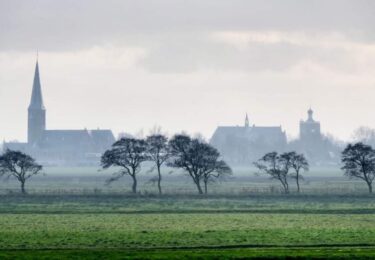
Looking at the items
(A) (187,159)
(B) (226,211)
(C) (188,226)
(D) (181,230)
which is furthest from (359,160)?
(D) (181,230)

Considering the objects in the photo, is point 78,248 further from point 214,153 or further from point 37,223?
point 214,153

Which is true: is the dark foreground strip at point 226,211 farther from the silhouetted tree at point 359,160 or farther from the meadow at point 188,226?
the silhouetted tree at point 359,160

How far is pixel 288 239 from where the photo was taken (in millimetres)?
A: 38312

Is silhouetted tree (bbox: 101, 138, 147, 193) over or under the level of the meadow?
over

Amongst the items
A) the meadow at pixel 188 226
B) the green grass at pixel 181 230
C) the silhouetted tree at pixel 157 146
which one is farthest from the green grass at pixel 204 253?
the silhouetted tree at pixel 157 146

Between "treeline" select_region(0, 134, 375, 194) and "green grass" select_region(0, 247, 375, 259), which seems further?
"treeline" select_region(0, 134, 375, 194)

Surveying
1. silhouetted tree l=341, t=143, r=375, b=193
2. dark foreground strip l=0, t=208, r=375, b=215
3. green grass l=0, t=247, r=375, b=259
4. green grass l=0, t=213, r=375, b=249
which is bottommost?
green grass l=0, t=247, r=375, b=259

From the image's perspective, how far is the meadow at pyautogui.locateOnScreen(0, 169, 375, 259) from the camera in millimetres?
33906

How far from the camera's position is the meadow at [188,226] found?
1335 inches

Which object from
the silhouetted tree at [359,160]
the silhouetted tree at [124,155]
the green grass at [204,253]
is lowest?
the green grass at [204,253]

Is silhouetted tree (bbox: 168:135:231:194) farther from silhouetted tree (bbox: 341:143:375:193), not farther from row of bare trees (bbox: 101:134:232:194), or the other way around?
silhouetted tree (bbox: 341:143:375:193)

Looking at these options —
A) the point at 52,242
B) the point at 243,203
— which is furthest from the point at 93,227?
the point at 243,203

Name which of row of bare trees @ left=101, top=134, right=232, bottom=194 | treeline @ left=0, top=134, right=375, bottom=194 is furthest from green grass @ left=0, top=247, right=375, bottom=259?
row of bare trees @ left=101, top=134, right=232, bottom=194

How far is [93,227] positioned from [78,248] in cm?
1040
